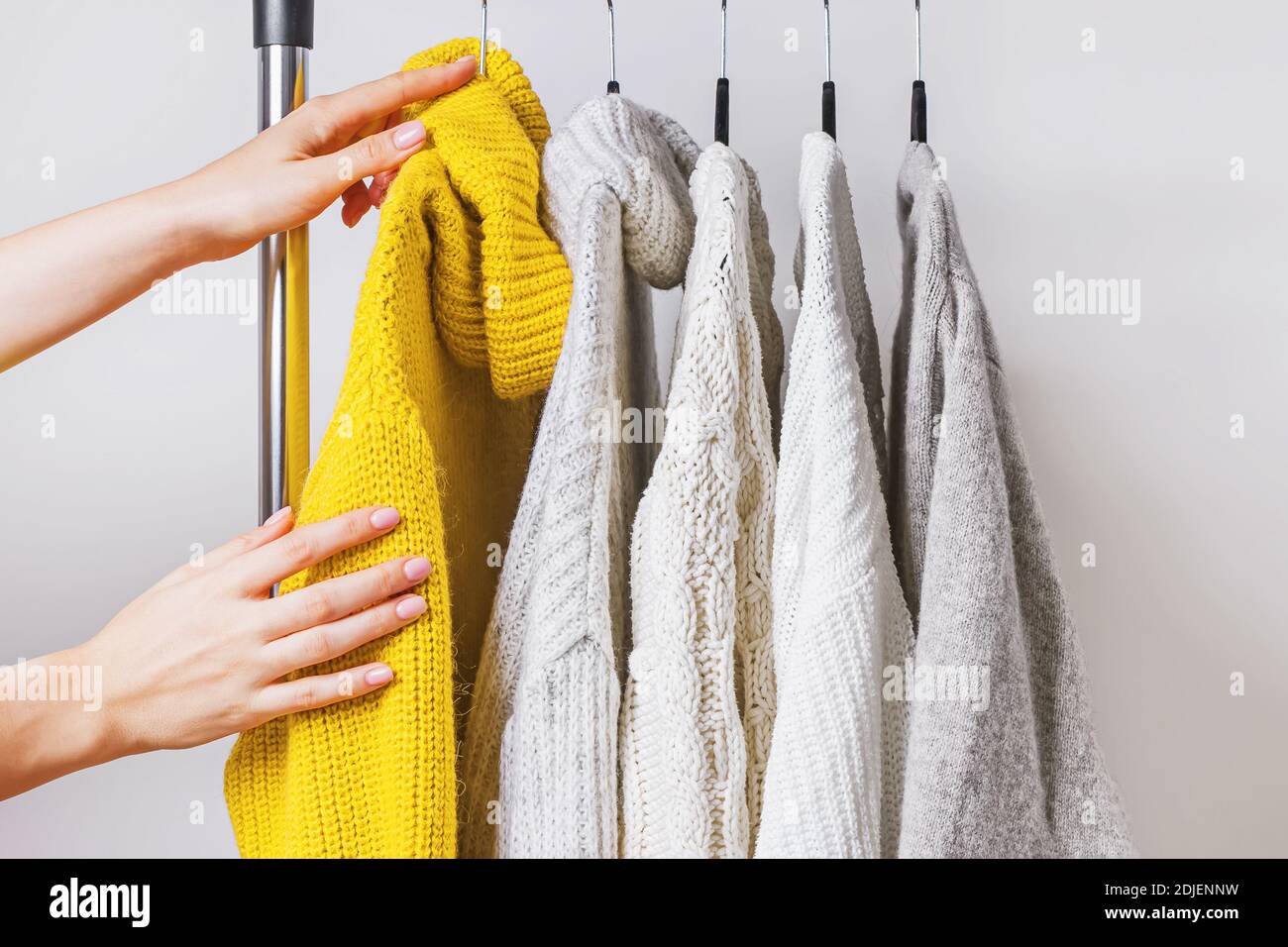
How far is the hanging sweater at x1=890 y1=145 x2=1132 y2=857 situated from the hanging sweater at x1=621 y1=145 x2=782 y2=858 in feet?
0.31

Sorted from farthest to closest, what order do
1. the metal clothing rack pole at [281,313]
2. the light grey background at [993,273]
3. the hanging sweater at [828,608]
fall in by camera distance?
the light grey background at [993,273] < the metal clothing rack pole at [281,313] < the hanging sweater at [828,608]

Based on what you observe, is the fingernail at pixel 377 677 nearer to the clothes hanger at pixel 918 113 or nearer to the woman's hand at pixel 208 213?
the woman's hand at pixel 208 213

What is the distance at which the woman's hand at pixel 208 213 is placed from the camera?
0.60 meters

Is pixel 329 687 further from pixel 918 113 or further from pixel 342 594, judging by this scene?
pixel 918 113

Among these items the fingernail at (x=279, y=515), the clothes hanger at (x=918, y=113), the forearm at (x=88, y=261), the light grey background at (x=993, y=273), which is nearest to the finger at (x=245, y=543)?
the fingernail at (x=279, y=515)

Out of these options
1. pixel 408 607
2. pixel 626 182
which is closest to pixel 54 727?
pixel 408 607

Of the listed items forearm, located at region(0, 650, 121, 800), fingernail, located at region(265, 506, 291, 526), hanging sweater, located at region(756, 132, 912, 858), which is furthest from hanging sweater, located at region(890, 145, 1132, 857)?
forearm, located at region(0, 650, 121, 800)

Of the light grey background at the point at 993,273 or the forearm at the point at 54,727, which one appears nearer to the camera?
the forearm at the point at 54,727

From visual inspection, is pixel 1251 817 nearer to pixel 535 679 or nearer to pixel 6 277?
pixel 535 679

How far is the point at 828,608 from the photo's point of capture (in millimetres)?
502

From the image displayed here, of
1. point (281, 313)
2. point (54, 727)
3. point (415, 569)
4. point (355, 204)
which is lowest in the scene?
point (54, 727)

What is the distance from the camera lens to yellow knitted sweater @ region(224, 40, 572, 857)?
0.50 meters

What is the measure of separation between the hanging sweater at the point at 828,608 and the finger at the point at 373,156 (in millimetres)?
257

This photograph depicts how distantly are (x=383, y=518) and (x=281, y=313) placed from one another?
0.57 ft
